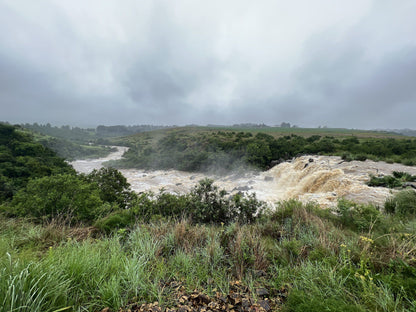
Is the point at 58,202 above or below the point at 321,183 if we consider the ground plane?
above

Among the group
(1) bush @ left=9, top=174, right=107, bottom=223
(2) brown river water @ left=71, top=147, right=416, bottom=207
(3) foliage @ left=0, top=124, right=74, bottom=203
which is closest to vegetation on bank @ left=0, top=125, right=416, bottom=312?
(1) bush @ left=9, top=174, right=107, bottom=223

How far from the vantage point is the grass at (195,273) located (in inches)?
72.6

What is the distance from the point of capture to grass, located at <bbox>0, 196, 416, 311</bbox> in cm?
184

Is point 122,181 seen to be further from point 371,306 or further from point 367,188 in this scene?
point 367,188

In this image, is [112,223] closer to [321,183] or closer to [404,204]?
[404,204]

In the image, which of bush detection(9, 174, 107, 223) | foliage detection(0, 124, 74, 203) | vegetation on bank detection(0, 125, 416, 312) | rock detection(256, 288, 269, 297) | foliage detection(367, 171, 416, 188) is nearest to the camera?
vegetation on bank detection(0, 125, 416, 312)

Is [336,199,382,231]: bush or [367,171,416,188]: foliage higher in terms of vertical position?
[336,199,382,231]: bush

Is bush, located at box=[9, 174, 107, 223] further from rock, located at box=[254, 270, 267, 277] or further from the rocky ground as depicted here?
rock, located at box=[254, 270, 267, 277]

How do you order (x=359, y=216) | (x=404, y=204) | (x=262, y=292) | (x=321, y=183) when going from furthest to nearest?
(x=321, y=183) → (x=404, y=204) → (x=359, y=216) → (x=262, y=292)

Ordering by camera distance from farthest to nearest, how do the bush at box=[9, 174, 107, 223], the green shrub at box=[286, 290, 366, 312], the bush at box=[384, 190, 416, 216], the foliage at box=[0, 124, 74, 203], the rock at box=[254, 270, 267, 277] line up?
the foliage at box=[0, 124, 74, 203] → the bush at box=[384, 190, 416, 216] → the bush at box=[9, 174, 107, 223] → the rock at box=[254, 270, 267, 277] → the green shrub at box=[286, 290, 366, 312]

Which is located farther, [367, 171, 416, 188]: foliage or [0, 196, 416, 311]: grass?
[367, 171, 416, 188]: foliage

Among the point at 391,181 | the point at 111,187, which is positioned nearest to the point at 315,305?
the point at 111,187

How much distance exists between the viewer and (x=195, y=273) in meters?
2.76

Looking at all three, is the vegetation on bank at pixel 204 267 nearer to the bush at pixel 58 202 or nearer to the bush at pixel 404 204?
the bush at pixel 58 202
